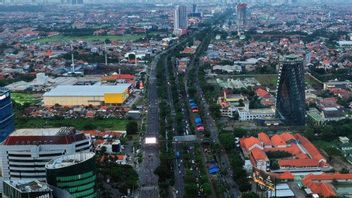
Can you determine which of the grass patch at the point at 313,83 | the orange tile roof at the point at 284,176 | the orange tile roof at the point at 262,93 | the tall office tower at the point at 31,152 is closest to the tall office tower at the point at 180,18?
the grass patch at the point at 313,83

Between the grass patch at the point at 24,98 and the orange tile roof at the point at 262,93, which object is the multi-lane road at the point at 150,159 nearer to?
the orange tile roof at the point at 262,93

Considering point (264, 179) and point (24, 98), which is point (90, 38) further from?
point (264, 179)

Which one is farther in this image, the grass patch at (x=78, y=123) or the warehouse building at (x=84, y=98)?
the warehouse building at (x=84, y=98)

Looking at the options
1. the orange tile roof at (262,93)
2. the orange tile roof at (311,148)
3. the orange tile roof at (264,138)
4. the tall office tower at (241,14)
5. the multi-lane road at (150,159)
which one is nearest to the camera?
the multi-lane road at (150,159)

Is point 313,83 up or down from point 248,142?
down

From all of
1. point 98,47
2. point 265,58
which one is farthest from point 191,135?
point 98,47

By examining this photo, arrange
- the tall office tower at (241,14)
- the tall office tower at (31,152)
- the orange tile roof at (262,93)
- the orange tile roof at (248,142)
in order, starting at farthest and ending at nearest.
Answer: the tall office tower at (241,14)
the orange tile roof at (262,93)
the orange tile roof at (248,142)
the tall office tower at (31,152)

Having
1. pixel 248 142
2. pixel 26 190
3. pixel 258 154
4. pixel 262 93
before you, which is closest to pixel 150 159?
pixel 248 142

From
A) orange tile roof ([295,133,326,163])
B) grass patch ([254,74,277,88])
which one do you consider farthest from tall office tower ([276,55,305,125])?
grass patch ([254,74,277,88])
